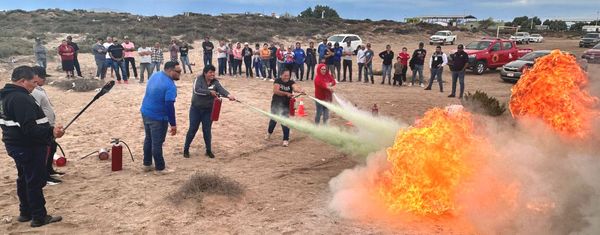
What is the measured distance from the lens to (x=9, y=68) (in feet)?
63.0

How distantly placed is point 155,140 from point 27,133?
221cm

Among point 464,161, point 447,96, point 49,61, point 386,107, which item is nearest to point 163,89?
point 464,161

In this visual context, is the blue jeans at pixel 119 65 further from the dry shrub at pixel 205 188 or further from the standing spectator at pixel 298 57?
the dry shrub at pixel 205 188

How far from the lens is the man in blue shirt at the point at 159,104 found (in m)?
6.61

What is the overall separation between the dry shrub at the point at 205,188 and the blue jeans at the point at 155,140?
95 centimetres

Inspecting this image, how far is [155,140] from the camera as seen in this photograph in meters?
6.82

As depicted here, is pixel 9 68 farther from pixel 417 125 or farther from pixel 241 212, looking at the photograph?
pixel 417 125

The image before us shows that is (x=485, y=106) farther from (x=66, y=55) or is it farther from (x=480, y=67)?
(x=66, y=55)

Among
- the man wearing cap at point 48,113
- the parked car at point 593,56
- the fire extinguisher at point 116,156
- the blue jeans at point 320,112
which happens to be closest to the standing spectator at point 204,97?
the fire extinguisher at point 116,156

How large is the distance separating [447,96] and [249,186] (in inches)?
405

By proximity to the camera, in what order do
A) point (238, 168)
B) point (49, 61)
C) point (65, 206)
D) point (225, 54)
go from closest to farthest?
point (65, 206), point (238, 168), point (225, 54), point (49, 61)

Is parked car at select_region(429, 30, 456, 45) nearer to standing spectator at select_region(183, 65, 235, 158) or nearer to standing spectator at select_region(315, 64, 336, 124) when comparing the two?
standing spectator at select_region(315, 64, 336, 124)

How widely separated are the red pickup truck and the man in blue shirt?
17565 millimetres

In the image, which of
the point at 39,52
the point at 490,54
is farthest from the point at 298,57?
the point at 490,54
